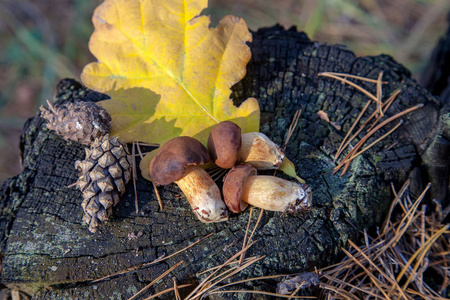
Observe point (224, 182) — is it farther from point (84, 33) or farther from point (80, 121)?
point (84, 33)

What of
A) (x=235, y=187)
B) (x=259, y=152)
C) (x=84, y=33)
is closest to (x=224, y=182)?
(x=235, y=187)

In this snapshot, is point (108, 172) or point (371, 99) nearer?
point (108, 172)

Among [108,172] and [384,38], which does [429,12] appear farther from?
[108,172]

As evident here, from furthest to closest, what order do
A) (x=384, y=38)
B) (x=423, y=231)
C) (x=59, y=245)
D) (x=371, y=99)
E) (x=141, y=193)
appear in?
(x=384, y=38) < (x=371, y=99) < (x=423, y=231) < (x=141, y=193) < (x=59, y=245)

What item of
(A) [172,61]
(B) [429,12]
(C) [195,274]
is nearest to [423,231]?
(C) [195,274]

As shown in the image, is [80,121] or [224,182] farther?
[80,121]

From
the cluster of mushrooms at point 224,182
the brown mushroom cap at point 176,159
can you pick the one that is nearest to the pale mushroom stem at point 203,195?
the cluster of mushrooms at point 224,182

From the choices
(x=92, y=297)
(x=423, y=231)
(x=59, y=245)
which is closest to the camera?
(x=92, y=297)
